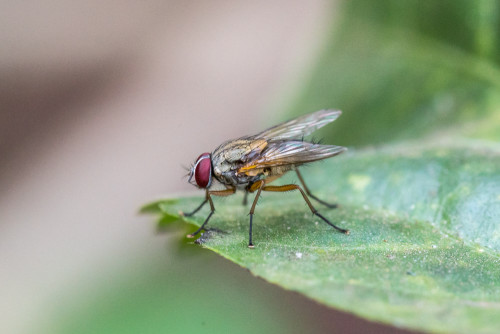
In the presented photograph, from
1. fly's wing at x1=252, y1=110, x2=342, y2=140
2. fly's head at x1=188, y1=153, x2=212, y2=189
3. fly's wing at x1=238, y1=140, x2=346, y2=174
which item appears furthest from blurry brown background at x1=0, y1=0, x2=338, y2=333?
fly's wing at x1=238, y1=140, x2=346, y2=174

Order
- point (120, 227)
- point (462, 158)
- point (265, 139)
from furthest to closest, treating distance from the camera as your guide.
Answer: point (120, 227), point (265, 139), point (462, 158)

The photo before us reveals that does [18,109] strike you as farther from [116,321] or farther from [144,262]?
[116,321]

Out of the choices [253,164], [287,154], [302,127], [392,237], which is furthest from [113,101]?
[392,237]

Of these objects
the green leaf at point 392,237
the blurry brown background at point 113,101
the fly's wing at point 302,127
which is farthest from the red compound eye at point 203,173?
the blurry brown background at point 113,101

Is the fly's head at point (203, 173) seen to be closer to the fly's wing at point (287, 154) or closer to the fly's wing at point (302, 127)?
the fly's wing at point (287, 154)

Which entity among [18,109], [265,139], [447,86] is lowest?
[447,86]

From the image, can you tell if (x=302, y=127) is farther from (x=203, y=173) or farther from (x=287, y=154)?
(x=203, y=173)

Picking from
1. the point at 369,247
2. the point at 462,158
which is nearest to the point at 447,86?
the point at 462,158
